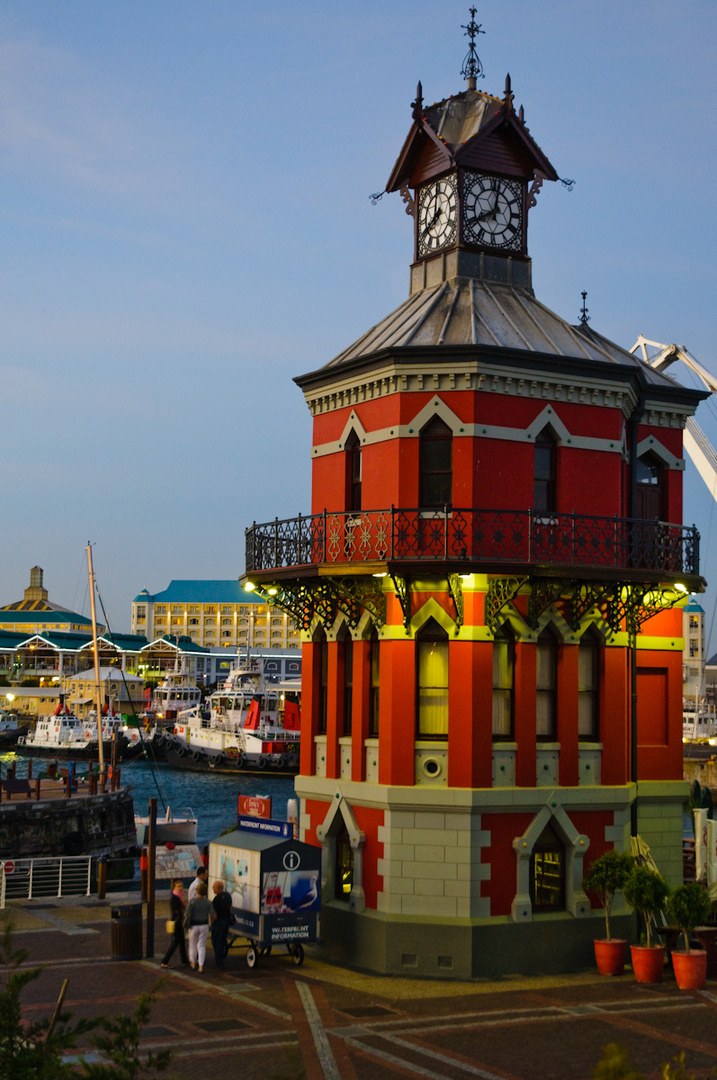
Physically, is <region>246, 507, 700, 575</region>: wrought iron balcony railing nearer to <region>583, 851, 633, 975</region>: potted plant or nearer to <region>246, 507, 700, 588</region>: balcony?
<region>246, 507, 700, 588</region>: balcony

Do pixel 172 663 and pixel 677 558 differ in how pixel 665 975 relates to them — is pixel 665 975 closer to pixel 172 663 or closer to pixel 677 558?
pixel 677 558

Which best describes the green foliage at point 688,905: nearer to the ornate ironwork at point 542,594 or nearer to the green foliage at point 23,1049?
the ornate ironwork at point 542,594

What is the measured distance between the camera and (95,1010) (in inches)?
729

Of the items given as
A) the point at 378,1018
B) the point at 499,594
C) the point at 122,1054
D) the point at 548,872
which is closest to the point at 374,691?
the point at 499,594

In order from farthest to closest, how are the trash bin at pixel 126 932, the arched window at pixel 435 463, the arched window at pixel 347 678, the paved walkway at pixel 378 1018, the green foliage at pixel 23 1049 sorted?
the arched window at pixel 347 678 < the arched window at pixel 435 463 < the trash bin at pixel 126 932 < the paved walkway at pixel 378 1018 < the green foliage at pixel 23 1049

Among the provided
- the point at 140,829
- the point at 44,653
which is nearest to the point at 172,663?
the point at 44,653

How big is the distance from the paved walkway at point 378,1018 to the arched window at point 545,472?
9002 millimetres

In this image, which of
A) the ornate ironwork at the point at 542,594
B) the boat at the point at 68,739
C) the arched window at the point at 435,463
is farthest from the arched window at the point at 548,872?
the boat at the point at 68,739

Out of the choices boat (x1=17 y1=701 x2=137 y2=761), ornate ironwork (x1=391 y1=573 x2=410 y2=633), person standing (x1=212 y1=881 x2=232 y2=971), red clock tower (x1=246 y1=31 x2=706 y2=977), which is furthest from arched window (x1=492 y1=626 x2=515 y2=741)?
boat (x1=17 y1=701 x2=137 y2=761)

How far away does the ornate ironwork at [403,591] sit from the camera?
73.3 feet

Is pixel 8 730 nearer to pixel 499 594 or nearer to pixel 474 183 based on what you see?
pixel 474 183

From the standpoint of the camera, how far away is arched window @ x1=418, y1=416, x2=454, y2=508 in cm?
2352

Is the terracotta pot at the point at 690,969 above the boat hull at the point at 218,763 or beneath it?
above

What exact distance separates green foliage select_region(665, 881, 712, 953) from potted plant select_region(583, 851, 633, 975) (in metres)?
1.22
